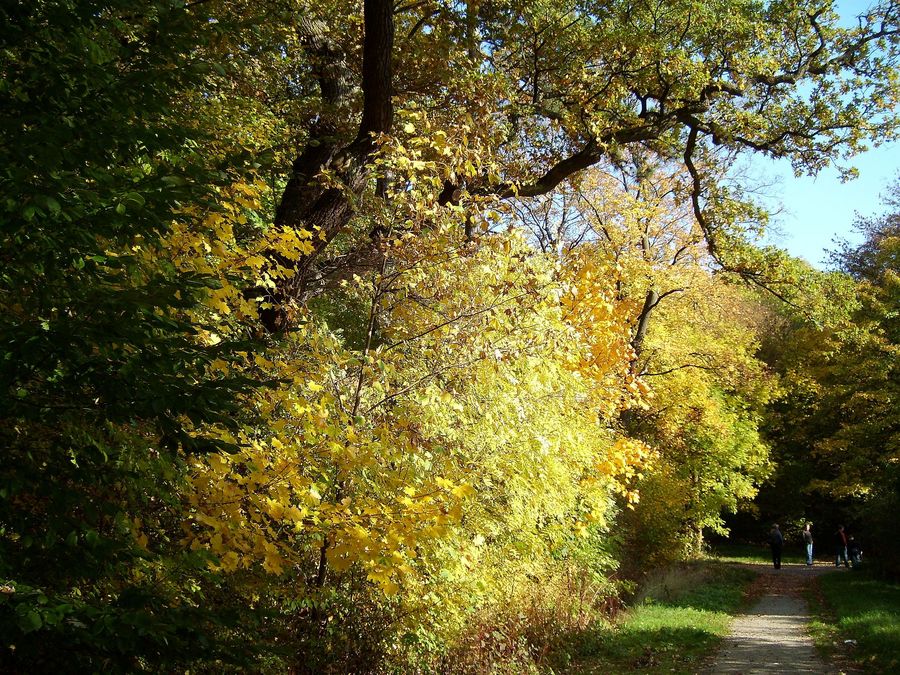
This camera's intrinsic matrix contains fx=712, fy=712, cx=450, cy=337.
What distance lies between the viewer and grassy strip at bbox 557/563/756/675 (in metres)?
9.38

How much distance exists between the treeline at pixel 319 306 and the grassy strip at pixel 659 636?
1.87 feet

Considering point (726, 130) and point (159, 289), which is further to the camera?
point (726, 130)

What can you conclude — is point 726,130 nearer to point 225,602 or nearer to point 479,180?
point 479,180

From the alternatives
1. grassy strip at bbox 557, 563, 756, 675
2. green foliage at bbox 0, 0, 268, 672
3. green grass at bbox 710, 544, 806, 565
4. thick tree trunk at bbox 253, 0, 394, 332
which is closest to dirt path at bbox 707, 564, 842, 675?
grassy strip at bbox 557, 563, 756, 675

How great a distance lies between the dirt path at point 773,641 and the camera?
8930 millimetres

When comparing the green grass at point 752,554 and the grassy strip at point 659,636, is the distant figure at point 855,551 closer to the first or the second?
the green grass at point 752,554

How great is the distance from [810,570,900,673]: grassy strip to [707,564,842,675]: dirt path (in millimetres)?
321

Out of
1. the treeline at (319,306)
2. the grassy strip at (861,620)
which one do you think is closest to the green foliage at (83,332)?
the treeline at (319,306)

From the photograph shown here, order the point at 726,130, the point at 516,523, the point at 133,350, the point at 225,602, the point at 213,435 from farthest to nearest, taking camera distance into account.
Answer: the point at 726,130
the point at 516,523
the point at 225,602
the point at 213,435
the point at 133,350

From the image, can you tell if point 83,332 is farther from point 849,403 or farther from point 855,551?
point 855,551

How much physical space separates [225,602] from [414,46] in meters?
7.23

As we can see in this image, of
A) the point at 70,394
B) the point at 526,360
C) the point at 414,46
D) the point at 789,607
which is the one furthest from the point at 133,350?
the point at 789,607

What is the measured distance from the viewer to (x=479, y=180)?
8070 mm

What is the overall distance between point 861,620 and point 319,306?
11.2 metres
